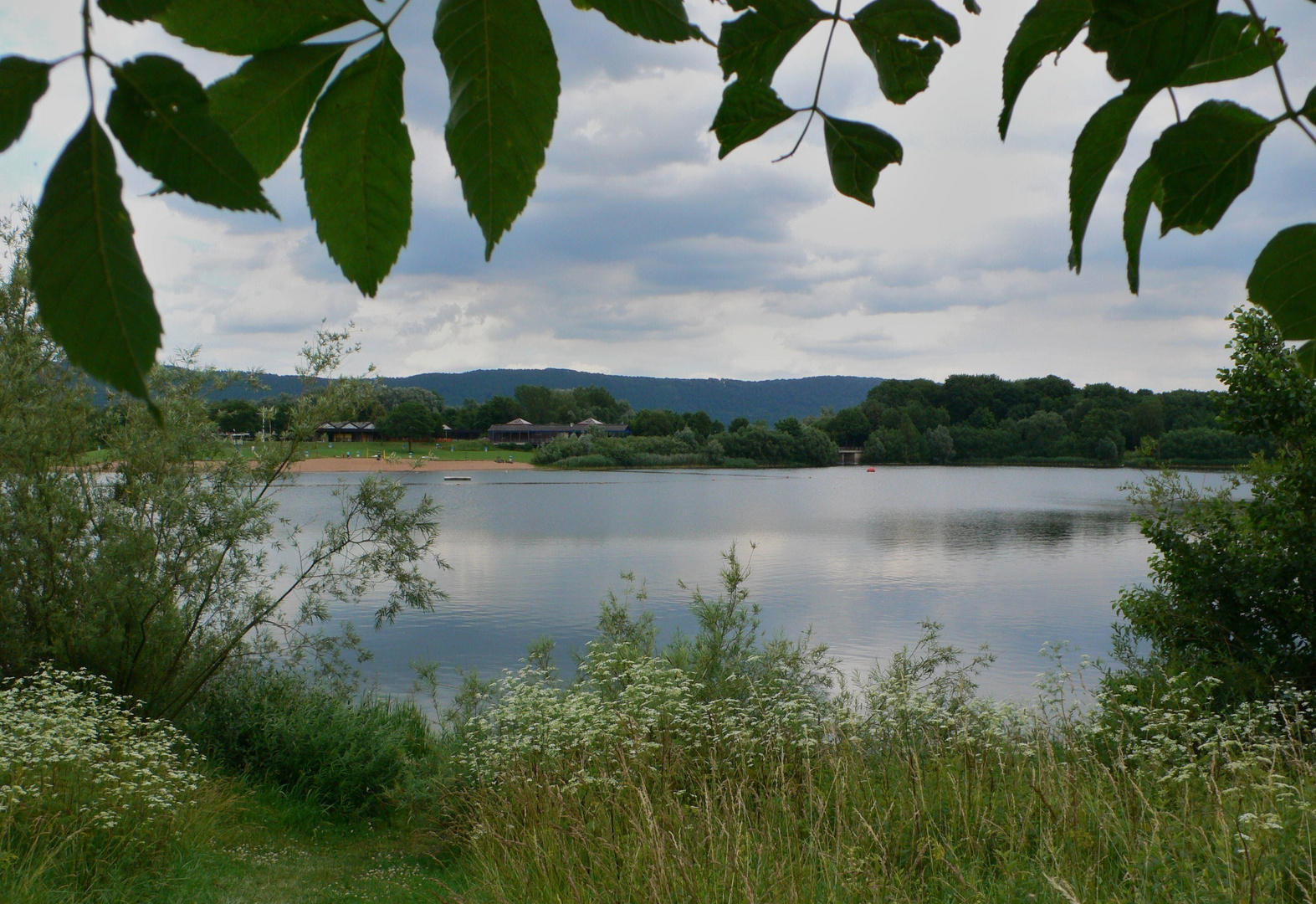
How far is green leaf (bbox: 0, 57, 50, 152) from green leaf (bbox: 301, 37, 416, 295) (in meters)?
0.11

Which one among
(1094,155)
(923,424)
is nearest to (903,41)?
(1094,155)

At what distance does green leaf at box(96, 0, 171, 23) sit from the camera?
0.86 feet

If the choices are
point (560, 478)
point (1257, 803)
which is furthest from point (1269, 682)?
point (560, 478)

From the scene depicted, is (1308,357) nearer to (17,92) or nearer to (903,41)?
(903,41)

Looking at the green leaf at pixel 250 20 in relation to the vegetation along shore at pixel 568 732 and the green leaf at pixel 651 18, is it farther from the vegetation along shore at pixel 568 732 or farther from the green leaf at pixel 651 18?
the vegetation along shore at pixel 568 732

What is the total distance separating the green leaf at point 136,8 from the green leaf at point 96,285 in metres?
0.07

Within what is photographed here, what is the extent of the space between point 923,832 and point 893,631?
12456mm

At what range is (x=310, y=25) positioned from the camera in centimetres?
34

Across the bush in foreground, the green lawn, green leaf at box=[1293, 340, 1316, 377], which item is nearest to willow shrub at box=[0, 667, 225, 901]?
the green lawn

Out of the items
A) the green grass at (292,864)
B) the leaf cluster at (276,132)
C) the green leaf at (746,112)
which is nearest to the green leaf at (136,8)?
the leaf cluster at (276,132)

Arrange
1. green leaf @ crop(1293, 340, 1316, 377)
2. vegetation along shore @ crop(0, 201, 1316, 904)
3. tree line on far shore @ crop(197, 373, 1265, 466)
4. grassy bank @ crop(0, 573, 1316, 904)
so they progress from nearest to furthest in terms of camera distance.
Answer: green leaf @ crop(1293, 340, 1316, 377) < grassy bank @ crop(0, 573, 1316, 904) < vegetation along shore @ crop(0, 201, 1316, 904) < tree line on far shore @ crop(197, 373, 1265, 466)

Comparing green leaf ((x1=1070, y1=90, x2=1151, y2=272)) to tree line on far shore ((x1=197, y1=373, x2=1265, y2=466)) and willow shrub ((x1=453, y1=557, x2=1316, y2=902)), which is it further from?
tree line on far shore ((x1=197, y1=373, x2=1265, y2=466))

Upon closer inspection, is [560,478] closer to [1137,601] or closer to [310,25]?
[1137,601]

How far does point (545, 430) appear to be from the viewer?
6359 cm
